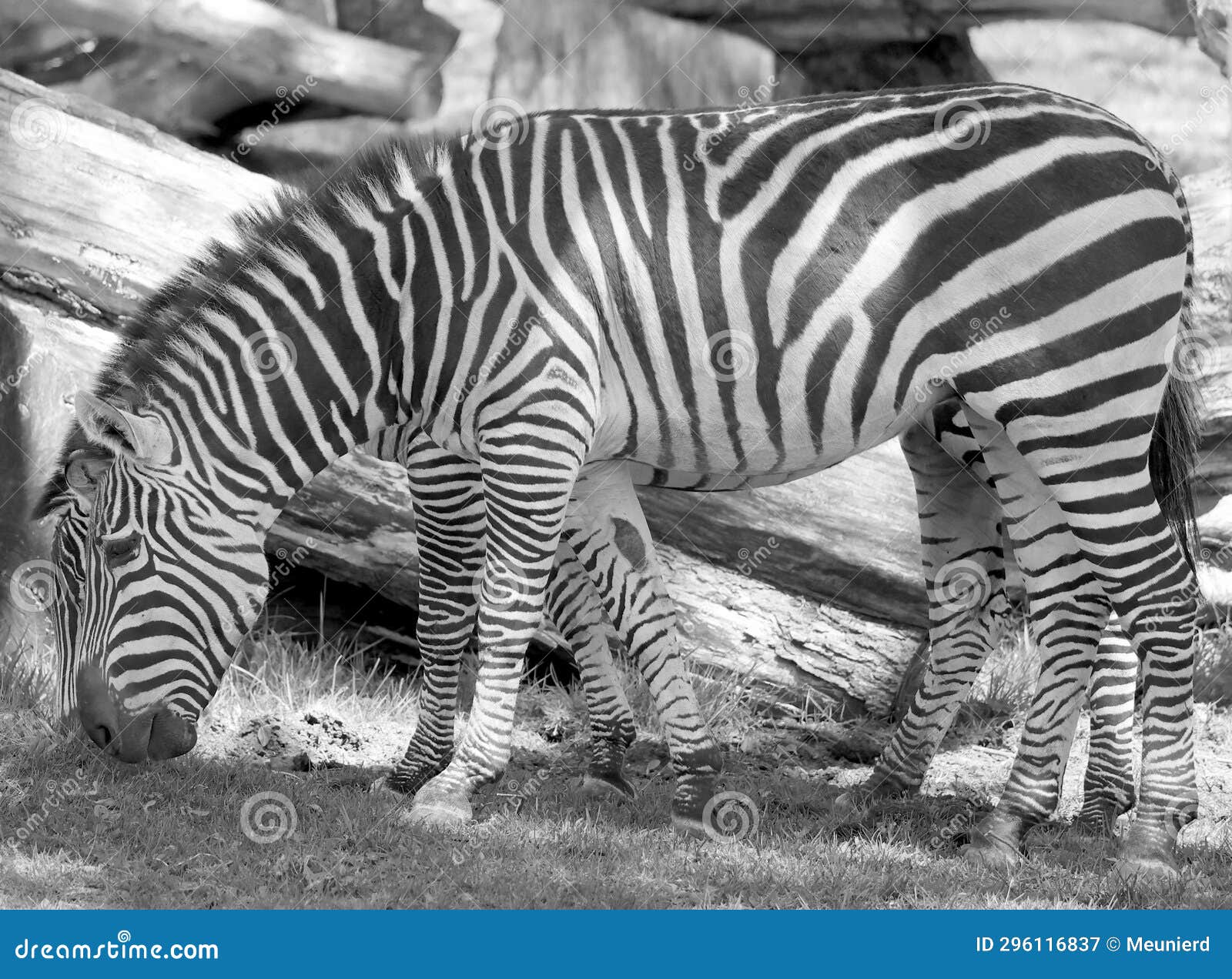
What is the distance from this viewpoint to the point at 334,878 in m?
5.00

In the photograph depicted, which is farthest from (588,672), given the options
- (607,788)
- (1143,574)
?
(1143,574)

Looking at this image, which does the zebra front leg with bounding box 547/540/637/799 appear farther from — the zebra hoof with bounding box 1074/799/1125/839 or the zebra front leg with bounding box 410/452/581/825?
the zebra hoof with bounding box 1074/799/1125/839

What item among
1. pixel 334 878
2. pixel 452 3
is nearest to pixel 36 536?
pixel 334 878

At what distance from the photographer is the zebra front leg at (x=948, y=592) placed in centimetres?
654

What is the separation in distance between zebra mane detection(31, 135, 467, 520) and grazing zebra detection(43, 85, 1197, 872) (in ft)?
0.05

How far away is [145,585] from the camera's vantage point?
5.33 m

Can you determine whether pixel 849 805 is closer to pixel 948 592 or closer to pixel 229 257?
pixel 948 592

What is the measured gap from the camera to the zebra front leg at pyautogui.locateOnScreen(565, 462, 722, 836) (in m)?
5.95

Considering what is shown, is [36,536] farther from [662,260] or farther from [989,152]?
[989,152]

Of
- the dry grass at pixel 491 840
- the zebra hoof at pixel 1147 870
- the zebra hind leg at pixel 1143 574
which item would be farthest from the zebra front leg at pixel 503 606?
the zebra hoof at pixel 1147 870

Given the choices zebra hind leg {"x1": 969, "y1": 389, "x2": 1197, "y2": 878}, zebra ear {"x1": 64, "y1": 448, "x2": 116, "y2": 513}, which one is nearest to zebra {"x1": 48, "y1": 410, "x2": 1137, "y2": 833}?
zebra hind leg {"x1": 969, "y1": 389, "x2": 1197, "y2": 878}

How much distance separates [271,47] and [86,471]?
8901 mm

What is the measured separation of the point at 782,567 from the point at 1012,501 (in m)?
2.04

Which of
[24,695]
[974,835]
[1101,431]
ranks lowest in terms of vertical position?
[24,695]
